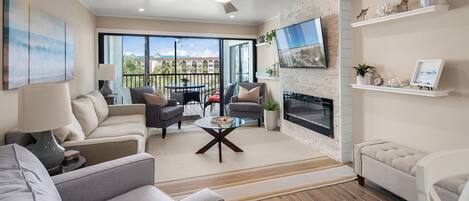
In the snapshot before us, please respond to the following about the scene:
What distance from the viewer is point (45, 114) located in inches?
70.4

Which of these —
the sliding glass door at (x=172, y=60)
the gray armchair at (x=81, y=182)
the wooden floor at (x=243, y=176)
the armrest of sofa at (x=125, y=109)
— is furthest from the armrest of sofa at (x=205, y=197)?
the sliding glass door at (x=172, y=60)

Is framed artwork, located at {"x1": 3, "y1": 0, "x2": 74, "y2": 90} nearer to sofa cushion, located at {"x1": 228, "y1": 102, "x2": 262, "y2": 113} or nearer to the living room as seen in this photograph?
the living room

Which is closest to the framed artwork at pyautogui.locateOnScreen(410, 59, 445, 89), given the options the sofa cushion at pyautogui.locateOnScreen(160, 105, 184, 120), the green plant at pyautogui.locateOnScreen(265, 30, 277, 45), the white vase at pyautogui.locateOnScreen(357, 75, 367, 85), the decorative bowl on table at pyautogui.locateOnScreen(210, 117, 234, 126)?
the white vase at pyautogui.locateOnScreen(357, 75, 367, 85)

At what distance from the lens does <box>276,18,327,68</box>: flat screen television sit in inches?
152

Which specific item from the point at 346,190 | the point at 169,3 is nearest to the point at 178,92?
the point at 169,3

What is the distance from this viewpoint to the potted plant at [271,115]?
5.60m

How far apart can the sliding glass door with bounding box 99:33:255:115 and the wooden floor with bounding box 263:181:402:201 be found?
13.8 feet

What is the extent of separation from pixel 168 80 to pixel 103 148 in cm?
458

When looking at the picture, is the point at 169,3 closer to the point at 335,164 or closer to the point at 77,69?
the point at 77,69

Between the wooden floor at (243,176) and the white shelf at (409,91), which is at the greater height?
A: the white shelf at (409,91)

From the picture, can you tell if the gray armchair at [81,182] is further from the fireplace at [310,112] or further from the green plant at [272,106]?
the green plant at [272,106]

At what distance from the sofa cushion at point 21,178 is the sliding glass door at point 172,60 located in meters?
4.59

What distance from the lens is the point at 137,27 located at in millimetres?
5648

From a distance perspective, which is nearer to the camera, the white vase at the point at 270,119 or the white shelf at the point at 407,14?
the white shelf at the point at 407,14
